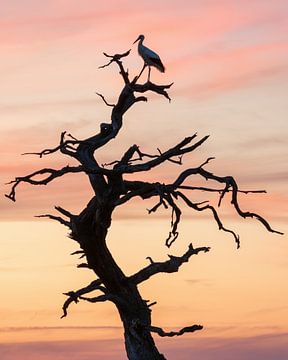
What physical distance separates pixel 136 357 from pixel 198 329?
2.34m

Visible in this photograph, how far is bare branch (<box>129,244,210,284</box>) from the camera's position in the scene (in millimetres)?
24641

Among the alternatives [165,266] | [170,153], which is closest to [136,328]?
[165,266]

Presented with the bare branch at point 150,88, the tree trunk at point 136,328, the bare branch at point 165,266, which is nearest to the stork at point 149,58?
the bare branch at point 150,88

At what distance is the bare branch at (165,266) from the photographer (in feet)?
80.8

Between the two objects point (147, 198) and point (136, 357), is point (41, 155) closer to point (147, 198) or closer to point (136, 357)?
point (147, 198)

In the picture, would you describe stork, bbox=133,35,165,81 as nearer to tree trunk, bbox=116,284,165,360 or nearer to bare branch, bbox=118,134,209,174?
bare branch, bbox=118,134,209,174

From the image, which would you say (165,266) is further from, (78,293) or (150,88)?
(150,88)

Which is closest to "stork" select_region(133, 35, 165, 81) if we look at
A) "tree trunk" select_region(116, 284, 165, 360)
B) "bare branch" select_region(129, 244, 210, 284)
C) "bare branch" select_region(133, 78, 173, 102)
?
"bare branch" select_region(133, 78, 173, 102)

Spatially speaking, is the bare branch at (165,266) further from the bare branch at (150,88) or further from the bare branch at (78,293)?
the bare branch at (150,88)

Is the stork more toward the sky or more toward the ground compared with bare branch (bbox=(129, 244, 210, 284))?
more toward the sky

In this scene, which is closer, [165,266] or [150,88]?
[150,88]

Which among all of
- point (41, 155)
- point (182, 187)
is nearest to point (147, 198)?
point (182, 187)

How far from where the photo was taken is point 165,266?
24625 mm

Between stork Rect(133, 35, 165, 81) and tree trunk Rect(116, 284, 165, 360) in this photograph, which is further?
stork Rect(133, 35, 165, 81)
